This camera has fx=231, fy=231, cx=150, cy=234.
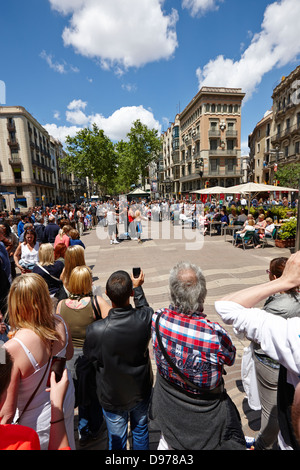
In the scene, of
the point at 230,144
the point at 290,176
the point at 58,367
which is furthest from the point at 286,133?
the point at 58,367

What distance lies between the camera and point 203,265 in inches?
295

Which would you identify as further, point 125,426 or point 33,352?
point 125,426

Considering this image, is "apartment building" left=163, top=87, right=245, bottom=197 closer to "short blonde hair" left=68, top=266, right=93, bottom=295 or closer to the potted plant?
the potted plant

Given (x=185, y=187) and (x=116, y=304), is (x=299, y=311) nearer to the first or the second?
(x=116, y=304)

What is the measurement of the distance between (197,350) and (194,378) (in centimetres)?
17

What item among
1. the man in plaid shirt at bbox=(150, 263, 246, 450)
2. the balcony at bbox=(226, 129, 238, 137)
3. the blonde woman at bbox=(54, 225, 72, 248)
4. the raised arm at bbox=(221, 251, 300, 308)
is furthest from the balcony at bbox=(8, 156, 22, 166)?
the raised arm at bbox=(221, 251, 300, 308)

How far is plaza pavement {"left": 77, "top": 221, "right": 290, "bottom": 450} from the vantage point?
9.57ft

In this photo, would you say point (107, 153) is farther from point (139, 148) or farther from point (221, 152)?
point (221, 152)

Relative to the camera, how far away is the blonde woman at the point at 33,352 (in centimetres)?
135

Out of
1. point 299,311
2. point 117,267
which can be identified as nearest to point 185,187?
point 117,267

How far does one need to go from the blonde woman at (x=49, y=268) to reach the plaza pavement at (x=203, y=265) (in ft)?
6.72

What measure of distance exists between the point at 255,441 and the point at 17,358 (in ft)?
7.08

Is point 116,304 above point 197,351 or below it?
above
